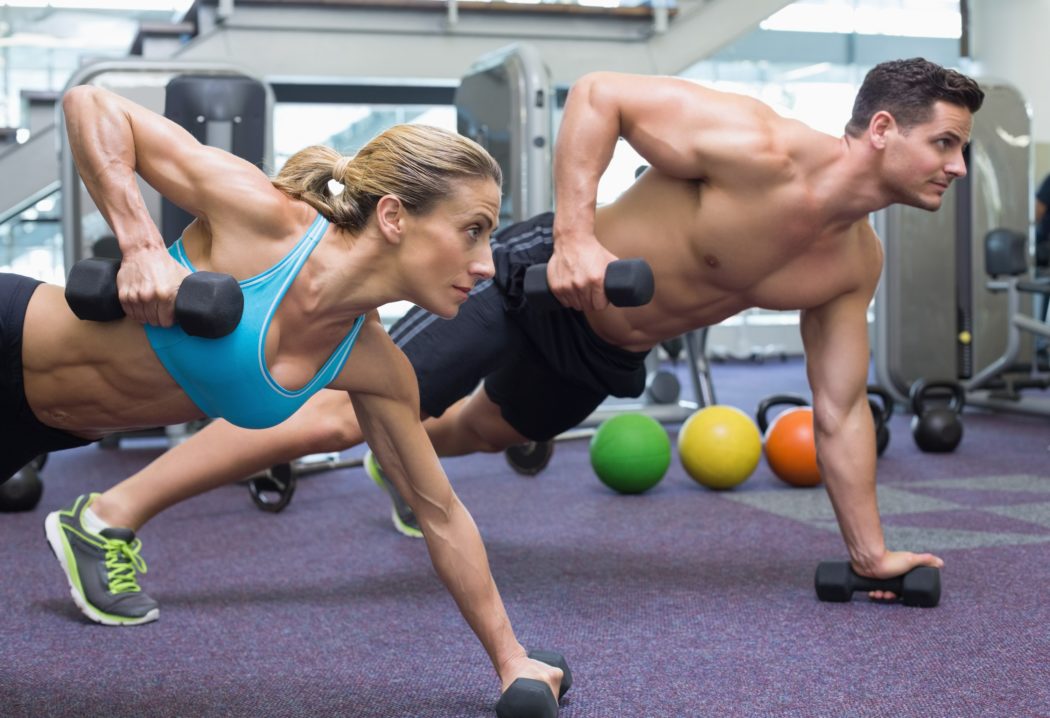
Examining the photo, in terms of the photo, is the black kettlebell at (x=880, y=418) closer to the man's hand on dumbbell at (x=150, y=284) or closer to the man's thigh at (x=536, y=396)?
the man's thigh at (x=536, y=396)

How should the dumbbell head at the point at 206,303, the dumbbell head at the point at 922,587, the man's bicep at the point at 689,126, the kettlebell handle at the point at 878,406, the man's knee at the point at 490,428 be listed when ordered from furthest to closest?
the kettlebell handle at the point at 878,406 < the man's knee at the point at 490,428 < the dumbbell head at the point at 922,587 < the man's bicep at the point at 689,126 < the dumbbell head at the point at 206,303

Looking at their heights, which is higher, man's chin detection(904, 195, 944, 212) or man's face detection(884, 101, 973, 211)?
man's face detection(884, 101, 973, 211)

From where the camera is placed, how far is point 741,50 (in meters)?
7.77

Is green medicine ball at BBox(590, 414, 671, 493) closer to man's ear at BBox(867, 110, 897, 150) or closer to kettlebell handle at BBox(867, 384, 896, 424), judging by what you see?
kettlebell handle at BBox(867, 384, 896, 424)

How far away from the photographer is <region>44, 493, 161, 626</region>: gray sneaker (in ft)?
6.68

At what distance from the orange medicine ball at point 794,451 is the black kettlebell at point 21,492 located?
2.09m

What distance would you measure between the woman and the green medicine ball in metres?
1.72

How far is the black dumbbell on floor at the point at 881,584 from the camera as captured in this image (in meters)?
2.07

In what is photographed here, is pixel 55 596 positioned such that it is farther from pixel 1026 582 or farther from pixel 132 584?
pixel 1026 582

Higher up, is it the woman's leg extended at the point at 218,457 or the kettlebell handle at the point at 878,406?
the woman's leg extended at the point at 218,457

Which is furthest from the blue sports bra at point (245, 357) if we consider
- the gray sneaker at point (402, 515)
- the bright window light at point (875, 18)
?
the bright window light at point (875, 18)

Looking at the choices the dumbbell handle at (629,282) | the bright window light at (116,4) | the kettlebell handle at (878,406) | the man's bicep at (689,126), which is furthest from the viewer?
the bright window light at (116,4)

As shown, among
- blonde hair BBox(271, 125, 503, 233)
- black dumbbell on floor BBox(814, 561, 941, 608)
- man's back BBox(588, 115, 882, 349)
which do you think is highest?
blonde hair BBox(271, 125, 503, 233)

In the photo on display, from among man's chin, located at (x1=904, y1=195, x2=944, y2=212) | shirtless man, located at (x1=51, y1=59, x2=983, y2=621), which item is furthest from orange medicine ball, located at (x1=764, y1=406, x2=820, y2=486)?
man's chin, located at (x1=904, y1=195, x2=944, y2=212)
